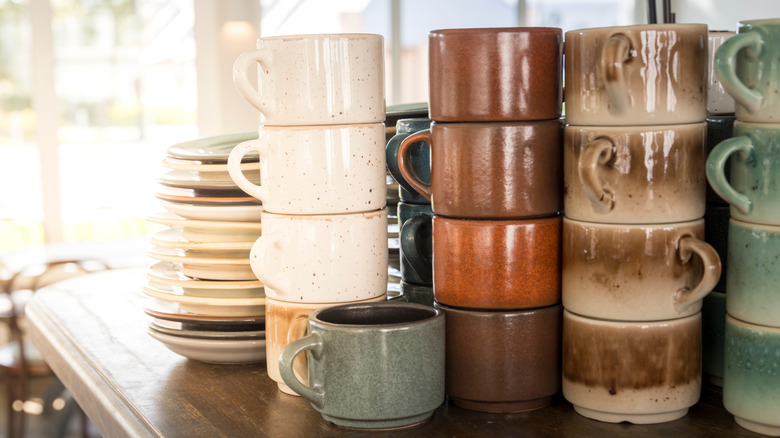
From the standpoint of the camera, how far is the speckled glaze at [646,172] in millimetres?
615

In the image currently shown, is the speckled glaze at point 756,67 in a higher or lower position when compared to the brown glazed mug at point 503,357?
higher

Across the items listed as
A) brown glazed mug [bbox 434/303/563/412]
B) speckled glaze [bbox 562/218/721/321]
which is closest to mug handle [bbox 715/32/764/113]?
speckled glaze [bbox 562/218/721/321]

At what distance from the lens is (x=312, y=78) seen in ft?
2.26

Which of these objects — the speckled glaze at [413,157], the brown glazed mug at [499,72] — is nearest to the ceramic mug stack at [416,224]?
the speckled glaze at [413,157]

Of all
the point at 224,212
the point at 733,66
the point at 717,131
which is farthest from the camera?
the point at 224,212

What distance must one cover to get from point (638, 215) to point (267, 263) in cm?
30

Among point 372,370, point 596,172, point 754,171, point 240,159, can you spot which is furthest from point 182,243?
point 754,171

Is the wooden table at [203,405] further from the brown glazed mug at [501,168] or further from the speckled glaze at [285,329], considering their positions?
the brown glazed mug at [501,168]

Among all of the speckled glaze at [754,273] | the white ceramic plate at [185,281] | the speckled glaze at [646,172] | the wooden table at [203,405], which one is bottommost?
the wooden table at [203,405]

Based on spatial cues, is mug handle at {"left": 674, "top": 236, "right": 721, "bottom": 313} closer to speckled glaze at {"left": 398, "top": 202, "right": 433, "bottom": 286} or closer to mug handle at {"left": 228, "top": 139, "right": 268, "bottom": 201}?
speckled glaze at {"left": 398, "top": 202, "right": 433, "bottom": 286}

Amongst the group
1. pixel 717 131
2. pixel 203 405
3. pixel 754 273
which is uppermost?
pixel 717 131

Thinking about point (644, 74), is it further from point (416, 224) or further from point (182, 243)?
point (182, 243)

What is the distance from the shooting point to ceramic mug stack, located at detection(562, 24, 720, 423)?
0.61m

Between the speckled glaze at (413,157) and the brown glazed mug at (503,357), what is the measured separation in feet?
0.48
